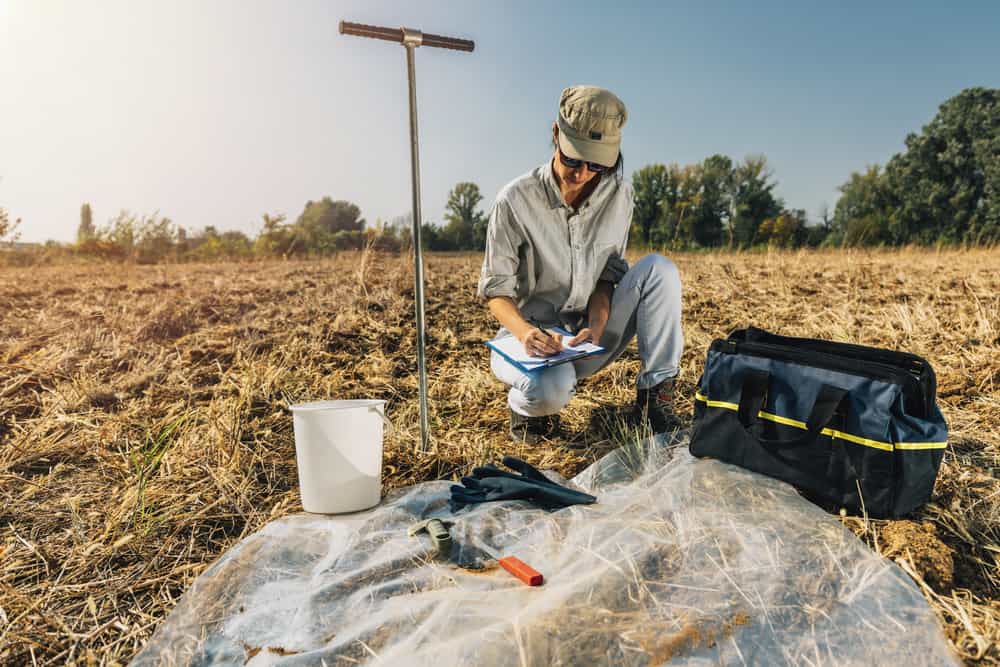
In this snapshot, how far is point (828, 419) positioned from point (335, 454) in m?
1.42

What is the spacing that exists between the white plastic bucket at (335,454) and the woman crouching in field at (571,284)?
2.21 feet

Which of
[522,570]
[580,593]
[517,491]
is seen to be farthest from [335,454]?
[580,593]

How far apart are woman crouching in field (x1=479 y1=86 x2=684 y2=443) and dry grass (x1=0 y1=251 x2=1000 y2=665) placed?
0.90 ft

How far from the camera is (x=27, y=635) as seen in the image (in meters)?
1.48

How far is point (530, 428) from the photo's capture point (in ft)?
8.20

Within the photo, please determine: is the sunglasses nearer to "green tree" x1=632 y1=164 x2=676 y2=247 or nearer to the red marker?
the red marker

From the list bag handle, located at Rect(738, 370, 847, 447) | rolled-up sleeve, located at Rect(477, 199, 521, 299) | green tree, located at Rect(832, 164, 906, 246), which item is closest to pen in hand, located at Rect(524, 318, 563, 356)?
rolled-up sleeve, located at Rect(477, 199, 521, 299)

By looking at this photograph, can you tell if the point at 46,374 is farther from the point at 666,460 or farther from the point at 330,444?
the point at 666,460

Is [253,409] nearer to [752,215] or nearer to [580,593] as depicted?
[580,593]

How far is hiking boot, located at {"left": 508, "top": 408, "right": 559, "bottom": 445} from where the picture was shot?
248 centimetres

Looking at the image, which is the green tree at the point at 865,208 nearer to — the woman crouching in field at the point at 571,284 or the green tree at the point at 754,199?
the green tree at the point at 754,199

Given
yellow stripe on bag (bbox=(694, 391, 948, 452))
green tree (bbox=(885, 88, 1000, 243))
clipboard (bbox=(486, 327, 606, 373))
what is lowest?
yellow stripe on bag (bbox=(694, 391, 948, 452))

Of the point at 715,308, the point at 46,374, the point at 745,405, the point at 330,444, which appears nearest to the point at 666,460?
the point at 745,405

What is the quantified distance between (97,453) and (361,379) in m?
1.23
